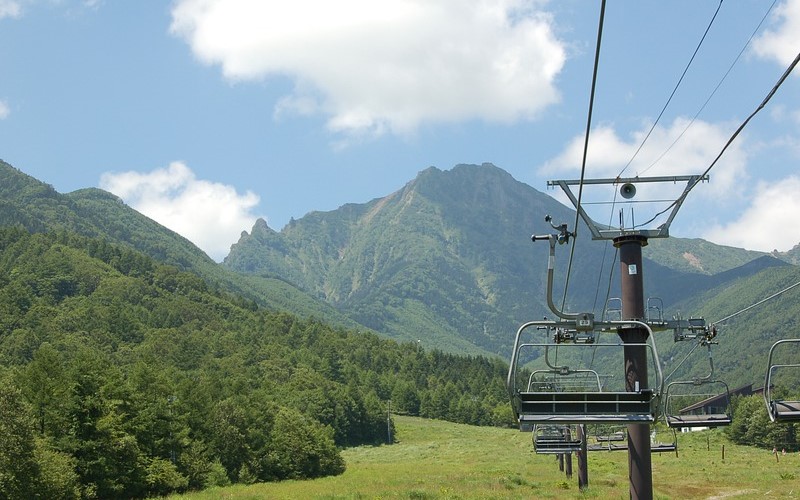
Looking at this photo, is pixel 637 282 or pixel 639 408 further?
pixel 637 282

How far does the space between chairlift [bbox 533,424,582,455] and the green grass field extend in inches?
215

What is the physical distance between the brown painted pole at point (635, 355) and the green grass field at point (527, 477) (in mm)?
24578

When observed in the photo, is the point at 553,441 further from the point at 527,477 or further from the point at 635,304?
the point at 527,477

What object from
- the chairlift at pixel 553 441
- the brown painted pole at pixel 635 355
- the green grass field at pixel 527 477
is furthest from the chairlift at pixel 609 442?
the brown painted pole at pixel 635 355

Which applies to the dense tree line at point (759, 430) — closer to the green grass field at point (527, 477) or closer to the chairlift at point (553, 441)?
the green grass field at point (527, 477)

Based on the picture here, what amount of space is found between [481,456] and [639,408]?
8901 cm

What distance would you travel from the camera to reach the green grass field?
52156 mm

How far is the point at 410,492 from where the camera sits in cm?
5175

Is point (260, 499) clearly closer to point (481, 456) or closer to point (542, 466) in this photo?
point (542, 466)

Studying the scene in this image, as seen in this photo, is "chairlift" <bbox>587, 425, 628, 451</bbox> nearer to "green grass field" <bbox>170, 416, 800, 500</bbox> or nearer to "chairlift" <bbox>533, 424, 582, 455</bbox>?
"chairlift" <bbox>533, 424, 582, 455</bbox>

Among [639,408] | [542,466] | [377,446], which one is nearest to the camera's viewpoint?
[639,408]

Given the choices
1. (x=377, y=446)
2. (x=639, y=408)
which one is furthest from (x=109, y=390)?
(x=377, y=446)

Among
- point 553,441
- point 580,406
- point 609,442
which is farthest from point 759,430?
point 580,406

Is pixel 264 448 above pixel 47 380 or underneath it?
underneath
